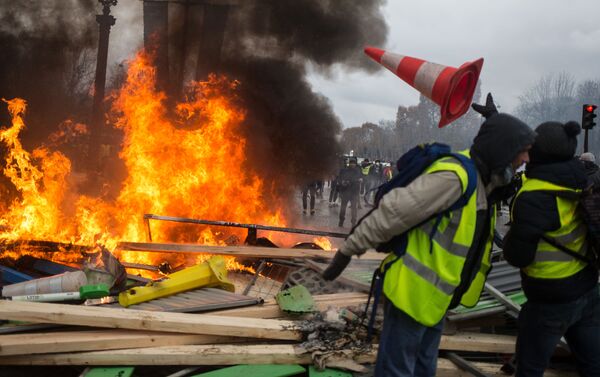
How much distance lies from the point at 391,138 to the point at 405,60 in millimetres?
66878

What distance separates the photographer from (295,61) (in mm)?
11836

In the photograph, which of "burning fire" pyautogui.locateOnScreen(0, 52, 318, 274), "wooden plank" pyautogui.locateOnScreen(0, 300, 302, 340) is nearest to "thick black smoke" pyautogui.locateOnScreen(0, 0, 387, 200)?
"burning fire" pyautogui.locateOnScreen(0, 52, 318, 274)

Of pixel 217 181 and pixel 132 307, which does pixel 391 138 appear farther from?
pixel 132 307

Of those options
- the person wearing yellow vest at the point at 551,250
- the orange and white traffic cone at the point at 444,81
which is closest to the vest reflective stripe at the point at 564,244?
the person wearing yellow vest at the point at 551,250

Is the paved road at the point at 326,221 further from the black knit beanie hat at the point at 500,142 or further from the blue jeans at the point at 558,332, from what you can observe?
the black knit beanie hat at the point at 500,142

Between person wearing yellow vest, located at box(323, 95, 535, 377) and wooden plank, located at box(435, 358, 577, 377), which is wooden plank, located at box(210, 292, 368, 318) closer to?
wooden plank, located at box(435, 358, 577, 377)

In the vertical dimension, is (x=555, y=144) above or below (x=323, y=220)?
above

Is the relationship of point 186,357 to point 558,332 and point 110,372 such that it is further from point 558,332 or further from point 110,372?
point 558,332

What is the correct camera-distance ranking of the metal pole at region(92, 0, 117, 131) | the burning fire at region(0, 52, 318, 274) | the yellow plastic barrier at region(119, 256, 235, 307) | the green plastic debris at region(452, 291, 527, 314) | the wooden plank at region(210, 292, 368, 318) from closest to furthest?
the green plastic debris at region(452, 291, 527, 314) < the wooden plank at region(210, 292, 368, 318) < the yellow plastic barrier at region(119, 256, 235, 307) < the burning fire at region(0, 52, 318, 274) < the metal pole at region(92, 0, 117, 131)

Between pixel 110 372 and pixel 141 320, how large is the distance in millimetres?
419

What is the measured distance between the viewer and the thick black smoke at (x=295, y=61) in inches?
431

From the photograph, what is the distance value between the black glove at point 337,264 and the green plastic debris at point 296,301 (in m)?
1.29

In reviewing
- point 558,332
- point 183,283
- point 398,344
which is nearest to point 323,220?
point 183,283

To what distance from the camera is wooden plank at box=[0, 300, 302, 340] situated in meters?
3.55
